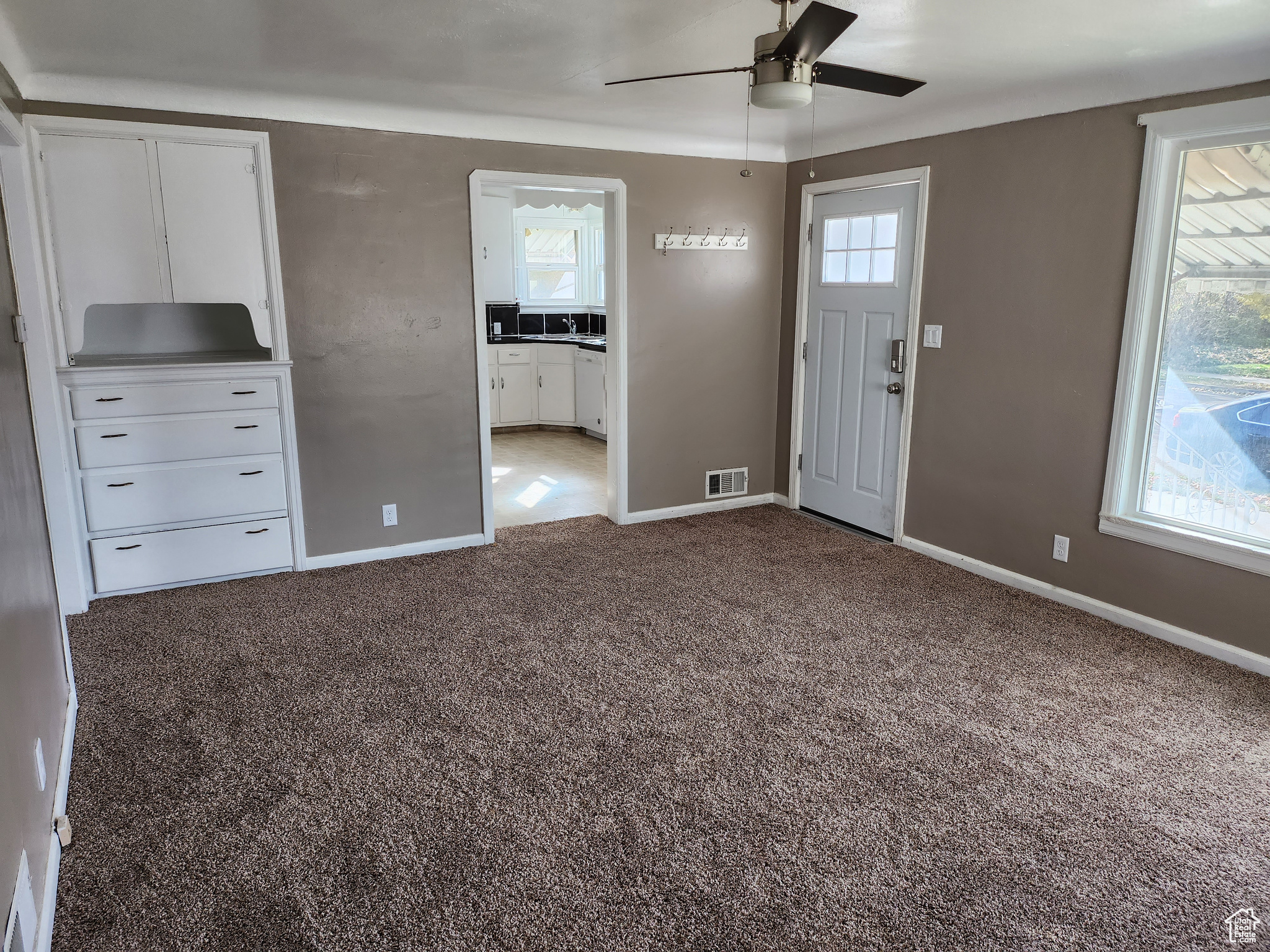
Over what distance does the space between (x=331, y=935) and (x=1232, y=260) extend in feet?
12.3

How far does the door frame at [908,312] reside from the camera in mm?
4258

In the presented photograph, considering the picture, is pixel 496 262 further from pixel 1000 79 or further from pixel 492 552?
pixel 1000 79

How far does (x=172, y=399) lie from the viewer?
3.81m


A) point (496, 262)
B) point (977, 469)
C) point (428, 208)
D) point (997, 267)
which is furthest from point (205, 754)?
point (496, 262)

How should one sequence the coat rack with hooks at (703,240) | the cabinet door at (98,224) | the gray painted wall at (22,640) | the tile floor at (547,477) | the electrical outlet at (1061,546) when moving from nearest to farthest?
the gray painted wall at (22,640), the cabinet door at (98,224), the electrical outlet at (1061,546), the coat rack with hooks at (703,240), the tile floor at (547,477)

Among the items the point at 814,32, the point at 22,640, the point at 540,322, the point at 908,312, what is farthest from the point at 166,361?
the point at 540,322

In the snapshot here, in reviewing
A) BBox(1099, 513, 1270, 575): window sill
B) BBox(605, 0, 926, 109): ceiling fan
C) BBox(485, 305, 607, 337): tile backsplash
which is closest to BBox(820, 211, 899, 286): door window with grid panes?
BBox(1099, 513, 1270, 575): window sill

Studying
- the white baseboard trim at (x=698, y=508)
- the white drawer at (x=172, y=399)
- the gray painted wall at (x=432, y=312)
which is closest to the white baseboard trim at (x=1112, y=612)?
the white baseboard trim at (x=698, y=508)

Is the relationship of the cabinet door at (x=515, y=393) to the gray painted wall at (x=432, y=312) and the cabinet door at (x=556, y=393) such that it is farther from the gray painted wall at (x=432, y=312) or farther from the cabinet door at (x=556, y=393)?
the gray painted wall at (x=432, y=312)

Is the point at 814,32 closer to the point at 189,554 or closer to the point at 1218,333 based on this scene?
the point at 1218,333

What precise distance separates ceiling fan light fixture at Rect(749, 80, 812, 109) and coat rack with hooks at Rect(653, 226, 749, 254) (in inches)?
101

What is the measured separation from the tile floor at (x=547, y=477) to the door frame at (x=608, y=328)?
368mm

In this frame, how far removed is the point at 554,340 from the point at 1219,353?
233 inches

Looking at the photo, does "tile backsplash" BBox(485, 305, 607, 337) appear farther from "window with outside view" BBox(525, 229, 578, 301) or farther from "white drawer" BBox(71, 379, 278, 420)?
"white drawer" BBox(71, 379, 278, 420)
